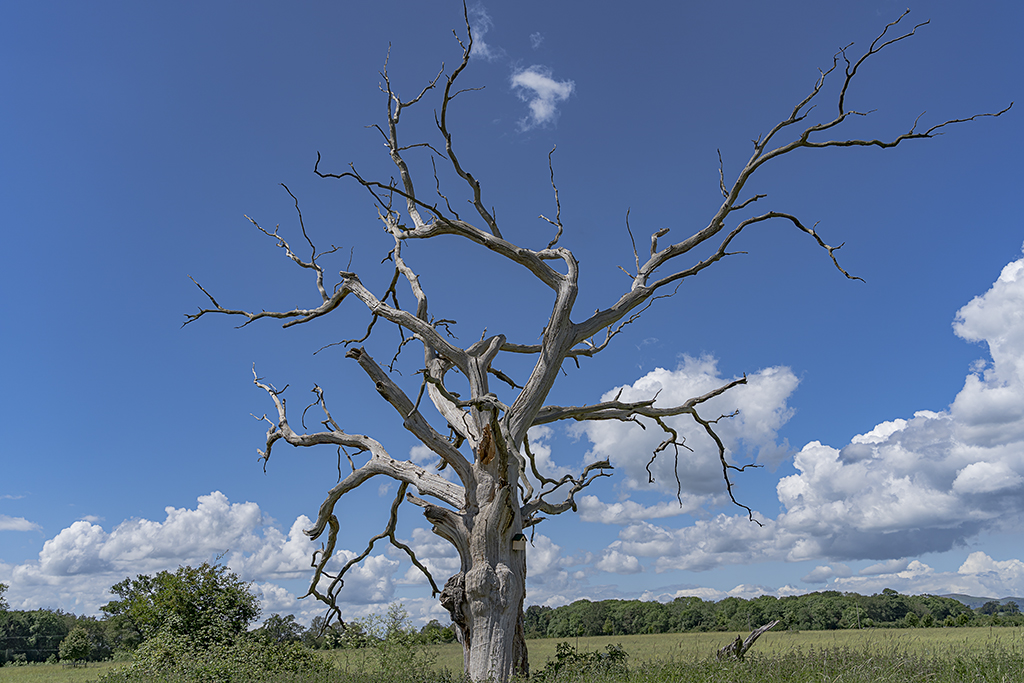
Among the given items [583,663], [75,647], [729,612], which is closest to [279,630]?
[583,663]

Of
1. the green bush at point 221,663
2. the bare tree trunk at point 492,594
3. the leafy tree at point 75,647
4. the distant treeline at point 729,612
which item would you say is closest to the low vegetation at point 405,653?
the green bush at point 221,663

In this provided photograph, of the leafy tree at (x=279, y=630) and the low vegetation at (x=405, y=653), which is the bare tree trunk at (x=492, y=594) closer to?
the low vegetation at (x=405, y=653)

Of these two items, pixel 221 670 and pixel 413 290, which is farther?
pixel 413 290

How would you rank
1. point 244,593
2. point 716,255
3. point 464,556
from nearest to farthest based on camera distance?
1. point 464,556
2. point 716,255
3. point 244,593

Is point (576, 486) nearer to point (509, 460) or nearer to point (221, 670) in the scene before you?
point (509, 460)

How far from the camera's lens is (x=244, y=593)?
18.6 meters

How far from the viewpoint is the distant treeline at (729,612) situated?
42.4 m

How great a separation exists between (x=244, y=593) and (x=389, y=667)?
9469 mm

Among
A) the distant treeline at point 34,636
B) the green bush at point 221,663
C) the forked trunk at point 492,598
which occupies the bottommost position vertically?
the distant treeline at point 34,636

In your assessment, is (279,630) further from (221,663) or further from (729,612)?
(729,612)

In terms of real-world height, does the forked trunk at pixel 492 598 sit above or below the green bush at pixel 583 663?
above

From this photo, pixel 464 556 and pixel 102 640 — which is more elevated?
pixel 464 556

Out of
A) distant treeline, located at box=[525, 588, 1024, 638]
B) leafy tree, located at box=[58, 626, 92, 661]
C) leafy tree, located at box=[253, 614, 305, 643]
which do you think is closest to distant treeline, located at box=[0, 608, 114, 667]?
leafy tree, located at box=[58, 626, 92, 661]

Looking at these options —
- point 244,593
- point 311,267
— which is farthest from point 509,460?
point 244,593
